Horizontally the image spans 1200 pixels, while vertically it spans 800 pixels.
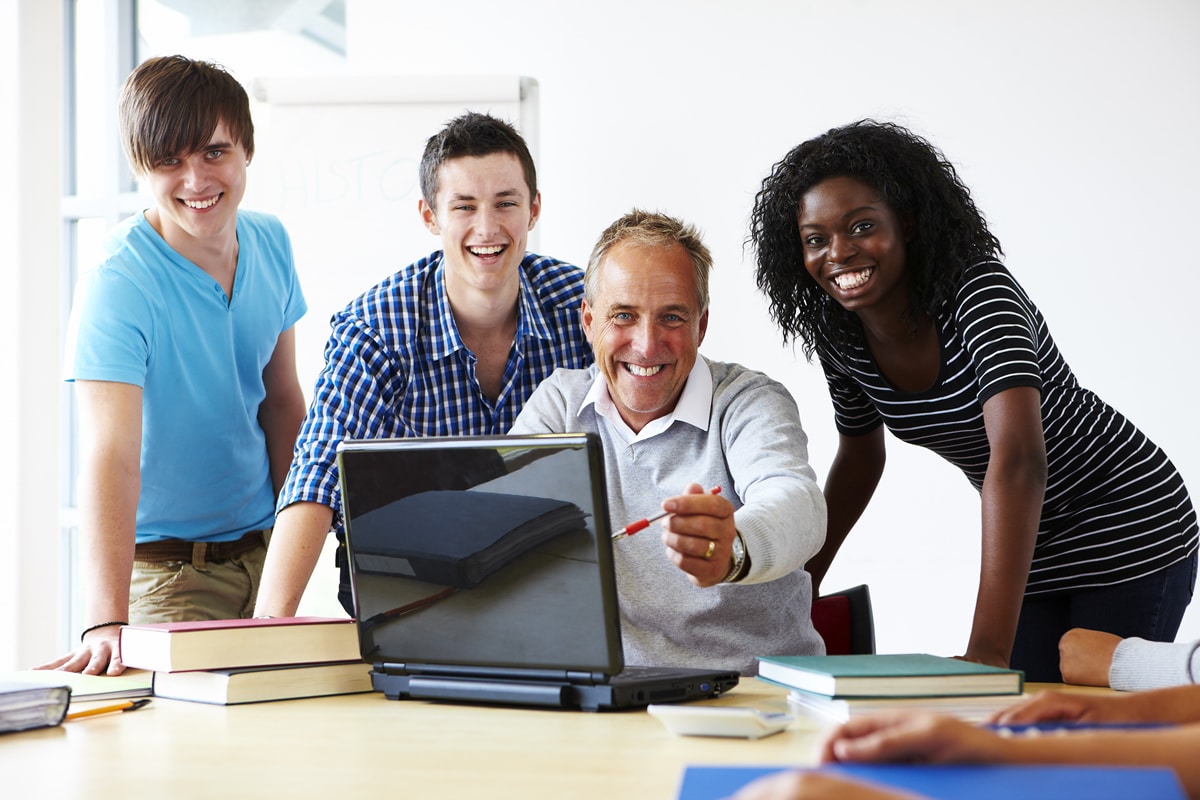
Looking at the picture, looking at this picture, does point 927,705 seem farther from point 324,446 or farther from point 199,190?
point 199,190

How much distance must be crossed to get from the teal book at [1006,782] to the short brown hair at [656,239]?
3.46ft

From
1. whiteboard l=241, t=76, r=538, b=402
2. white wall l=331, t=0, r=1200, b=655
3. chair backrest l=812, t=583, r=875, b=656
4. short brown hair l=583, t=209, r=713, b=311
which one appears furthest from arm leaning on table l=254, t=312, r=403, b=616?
white wall l=331, t=0, r=1200, b=655

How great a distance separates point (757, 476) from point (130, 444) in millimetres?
1073

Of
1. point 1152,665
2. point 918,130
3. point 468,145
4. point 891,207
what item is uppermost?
point 918,130

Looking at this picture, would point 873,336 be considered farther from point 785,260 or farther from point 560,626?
point 560,626

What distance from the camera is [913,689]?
1.08 meters

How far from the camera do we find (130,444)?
187 centimetres

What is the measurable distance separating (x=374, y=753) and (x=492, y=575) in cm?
23

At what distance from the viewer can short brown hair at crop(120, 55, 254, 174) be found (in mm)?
1944

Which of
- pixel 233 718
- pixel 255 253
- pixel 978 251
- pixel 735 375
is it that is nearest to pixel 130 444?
pixel 255 253

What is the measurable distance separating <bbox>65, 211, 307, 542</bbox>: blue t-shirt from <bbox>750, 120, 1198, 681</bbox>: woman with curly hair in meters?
1.01

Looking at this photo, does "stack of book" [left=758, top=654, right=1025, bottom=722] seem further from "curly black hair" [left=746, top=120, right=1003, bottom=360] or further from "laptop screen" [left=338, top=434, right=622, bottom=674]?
"curly black hair" [left=746, top=120, right=1003, bottom=360]

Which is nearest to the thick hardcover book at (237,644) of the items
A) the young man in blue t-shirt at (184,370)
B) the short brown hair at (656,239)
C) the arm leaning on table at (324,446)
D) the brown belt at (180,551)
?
the arm leaning on table at (324,446)

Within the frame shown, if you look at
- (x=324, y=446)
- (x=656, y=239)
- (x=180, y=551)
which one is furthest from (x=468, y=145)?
(x=180, y=551)
